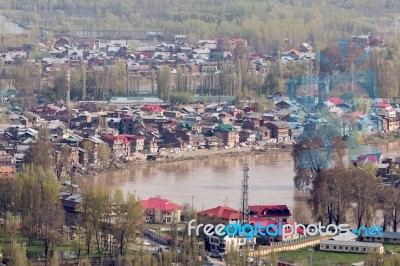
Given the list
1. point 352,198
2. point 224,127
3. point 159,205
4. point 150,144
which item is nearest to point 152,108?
point 224,127

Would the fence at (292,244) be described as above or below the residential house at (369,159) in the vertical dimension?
above

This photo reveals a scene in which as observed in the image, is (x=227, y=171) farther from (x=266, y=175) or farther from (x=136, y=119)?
(x=136, y=119)

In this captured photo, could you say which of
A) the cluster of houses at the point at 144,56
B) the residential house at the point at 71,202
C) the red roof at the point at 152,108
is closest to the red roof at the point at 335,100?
the red roof at the point at 152,108

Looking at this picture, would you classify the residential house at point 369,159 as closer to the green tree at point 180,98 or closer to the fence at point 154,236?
the fence at point 154,236

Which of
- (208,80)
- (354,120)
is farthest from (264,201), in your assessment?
(208,80)

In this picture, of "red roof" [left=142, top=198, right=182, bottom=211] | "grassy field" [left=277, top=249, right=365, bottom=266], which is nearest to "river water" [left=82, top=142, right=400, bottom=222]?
"red roof" [left=142, top=198, right=182, bottom=211]

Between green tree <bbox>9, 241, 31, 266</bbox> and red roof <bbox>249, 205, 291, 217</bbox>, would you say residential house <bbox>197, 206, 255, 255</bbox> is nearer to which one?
red roof <bbox>249, 205, 291, 217</bbox>
